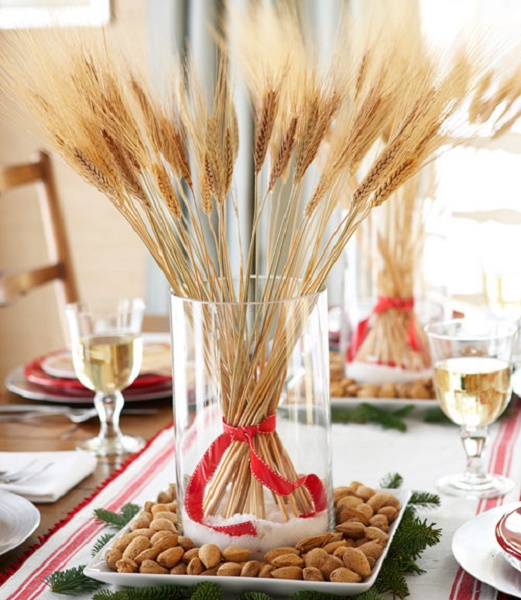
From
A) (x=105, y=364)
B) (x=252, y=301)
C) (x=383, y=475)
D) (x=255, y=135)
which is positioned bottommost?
(x=383, y=475)

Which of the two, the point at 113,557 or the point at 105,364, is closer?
the point at 113,557

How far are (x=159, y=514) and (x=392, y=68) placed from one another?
0.42 m

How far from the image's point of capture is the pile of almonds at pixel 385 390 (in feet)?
4.37

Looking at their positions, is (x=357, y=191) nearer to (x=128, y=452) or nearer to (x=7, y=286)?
(x=128, y=452)

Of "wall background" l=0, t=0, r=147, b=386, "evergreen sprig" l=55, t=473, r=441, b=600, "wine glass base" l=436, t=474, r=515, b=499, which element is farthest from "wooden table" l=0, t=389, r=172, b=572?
"wall background" l=0, t=0, r=147, b=386

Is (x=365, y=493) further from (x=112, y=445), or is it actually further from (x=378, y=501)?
(x=112, y=445)

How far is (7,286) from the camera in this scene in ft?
6.41

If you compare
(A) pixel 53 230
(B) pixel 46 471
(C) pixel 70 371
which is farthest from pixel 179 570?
(A) pixel 53 230

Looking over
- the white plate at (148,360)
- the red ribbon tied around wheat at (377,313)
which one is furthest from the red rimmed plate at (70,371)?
the red ribbon tied around wheat at (377,313)

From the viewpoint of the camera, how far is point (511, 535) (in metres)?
0.72

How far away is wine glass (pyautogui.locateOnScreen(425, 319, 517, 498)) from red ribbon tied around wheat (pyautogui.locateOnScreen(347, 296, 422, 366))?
0.92ft

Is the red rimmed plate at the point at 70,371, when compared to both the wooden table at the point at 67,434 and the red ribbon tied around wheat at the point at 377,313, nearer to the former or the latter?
the wooden table at the point at 67,434

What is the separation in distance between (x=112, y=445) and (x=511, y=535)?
1.88 ft

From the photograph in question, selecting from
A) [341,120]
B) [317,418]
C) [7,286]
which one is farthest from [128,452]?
[7,286]
